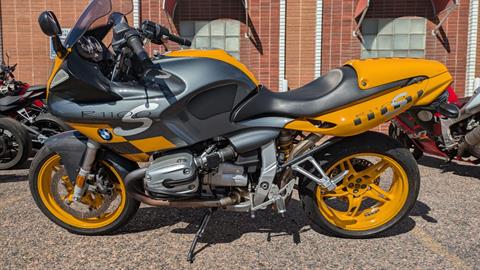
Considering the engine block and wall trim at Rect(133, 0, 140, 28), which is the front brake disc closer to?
the engine block

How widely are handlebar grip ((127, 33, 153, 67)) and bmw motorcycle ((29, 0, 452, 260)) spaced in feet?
0.54

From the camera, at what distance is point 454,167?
212 inches

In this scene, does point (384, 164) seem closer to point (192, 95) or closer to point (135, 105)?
point (192, 95)

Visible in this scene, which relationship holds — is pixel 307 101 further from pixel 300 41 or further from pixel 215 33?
pixel 215 33

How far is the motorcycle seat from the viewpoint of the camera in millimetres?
2557

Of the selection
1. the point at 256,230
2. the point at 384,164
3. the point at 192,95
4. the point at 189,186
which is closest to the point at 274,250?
the point at 256,230

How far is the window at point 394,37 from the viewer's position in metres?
8.96

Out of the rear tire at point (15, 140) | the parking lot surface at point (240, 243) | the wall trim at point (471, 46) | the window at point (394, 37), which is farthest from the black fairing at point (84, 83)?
the wall trim at point (471, 46)

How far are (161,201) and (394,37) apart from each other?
8.00 m

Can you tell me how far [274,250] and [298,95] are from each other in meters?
1.07

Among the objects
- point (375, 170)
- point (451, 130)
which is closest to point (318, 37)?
point (451, 130)

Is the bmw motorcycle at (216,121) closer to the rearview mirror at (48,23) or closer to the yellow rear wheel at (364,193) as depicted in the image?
the yellow rear wheel at (364,193)

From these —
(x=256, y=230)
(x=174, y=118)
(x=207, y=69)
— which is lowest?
(x=256, y=230)

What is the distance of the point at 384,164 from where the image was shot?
9.30 feet
